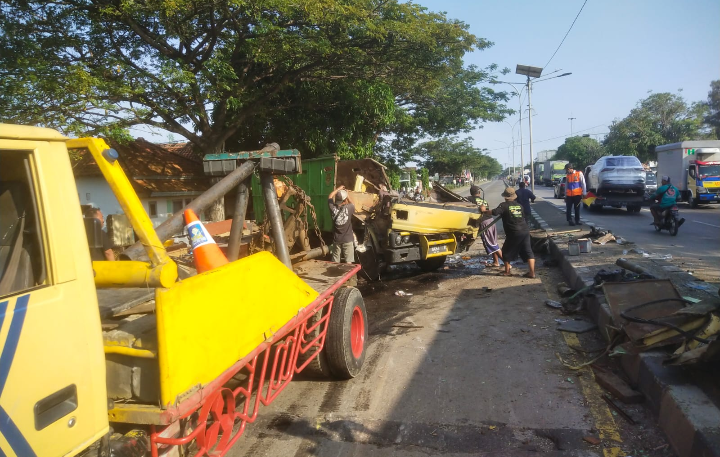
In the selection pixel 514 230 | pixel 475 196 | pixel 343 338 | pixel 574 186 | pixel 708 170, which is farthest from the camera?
pixel 708 170

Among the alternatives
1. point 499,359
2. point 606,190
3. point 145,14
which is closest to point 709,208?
point 606,190

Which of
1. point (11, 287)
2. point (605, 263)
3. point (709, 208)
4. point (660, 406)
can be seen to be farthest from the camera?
point (709, 208)

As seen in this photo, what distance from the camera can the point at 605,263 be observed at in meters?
8.27

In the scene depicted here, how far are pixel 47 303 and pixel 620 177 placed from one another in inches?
773

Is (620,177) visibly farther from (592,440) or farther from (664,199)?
(592,440)

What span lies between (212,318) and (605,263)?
7713mm

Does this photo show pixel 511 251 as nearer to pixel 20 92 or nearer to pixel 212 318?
pixel 212 318

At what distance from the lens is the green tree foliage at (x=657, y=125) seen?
4203 cm

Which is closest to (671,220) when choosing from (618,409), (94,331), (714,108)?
(618,409)

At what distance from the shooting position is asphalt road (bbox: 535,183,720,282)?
841 cm

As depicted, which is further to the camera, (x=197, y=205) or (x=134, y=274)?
(x=197, y=205)

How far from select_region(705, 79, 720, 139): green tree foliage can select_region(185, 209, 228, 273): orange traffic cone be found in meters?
56.6

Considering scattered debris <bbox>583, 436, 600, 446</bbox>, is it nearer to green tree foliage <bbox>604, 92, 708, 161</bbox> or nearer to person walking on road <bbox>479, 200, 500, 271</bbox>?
person walking on road <bbox>479, 200, 500, 271</bbox>

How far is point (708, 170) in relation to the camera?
1983 centimetres
